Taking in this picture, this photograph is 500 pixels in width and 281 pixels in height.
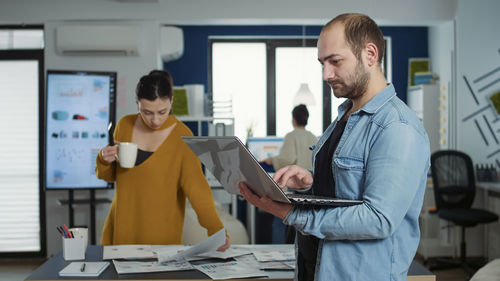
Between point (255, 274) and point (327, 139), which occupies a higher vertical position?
point (327, 139)

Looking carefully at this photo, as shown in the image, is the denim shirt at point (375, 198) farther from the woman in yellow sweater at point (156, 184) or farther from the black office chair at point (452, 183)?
the black office chair at point (452, 183)

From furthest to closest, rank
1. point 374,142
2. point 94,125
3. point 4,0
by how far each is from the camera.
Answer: point 4,0
point 94,125
point 374,142

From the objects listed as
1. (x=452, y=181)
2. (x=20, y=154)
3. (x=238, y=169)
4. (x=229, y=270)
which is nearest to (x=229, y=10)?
(x=20, y=154)

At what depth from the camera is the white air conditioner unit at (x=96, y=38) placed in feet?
16.0

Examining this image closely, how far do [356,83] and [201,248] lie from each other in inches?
38.2

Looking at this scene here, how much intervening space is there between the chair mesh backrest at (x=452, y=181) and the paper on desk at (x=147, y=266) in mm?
3590

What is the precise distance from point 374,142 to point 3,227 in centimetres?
485

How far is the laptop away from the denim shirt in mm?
46

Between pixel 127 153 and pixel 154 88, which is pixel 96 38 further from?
pixel 127 153

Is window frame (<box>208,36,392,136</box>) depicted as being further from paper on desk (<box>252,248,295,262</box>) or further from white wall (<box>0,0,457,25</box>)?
paper on desk (<box>252,248,295,262</box>)

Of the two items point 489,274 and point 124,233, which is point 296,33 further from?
point 124,233

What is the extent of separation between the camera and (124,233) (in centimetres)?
235

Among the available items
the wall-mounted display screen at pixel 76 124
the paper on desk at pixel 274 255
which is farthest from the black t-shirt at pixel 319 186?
the wall-mounted display screen at pixel 76 124

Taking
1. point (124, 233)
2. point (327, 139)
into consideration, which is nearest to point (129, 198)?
point (124, 233)
